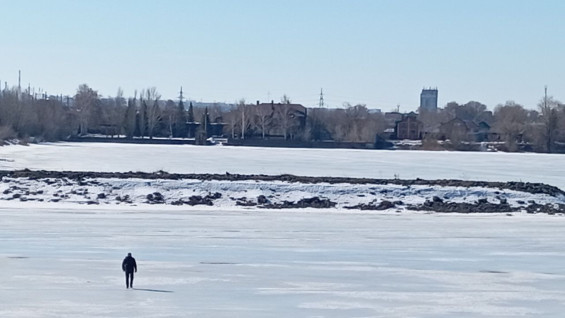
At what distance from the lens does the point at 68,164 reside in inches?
1746

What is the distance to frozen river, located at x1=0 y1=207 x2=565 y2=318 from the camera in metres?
13.5

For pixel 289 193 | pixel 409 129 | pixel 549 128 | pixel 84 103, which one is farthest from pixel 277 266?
pixel 84 103

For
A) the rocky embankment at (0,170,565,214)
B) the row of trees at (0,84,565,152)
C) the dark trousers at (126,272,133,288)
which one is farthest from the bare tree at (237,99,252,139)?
the dark trousers at (126,272,133,288)

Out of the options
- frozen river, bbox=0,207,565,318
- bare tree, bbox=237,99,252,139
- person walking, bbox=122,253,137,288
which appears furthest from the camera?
bare tree, bbox=237,99,252,139

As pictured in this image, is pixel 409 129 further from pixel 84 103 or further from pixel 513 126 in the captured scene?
pixel 84 103

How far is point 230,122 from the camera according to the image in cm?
11256

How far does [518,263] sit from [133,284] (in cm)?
709

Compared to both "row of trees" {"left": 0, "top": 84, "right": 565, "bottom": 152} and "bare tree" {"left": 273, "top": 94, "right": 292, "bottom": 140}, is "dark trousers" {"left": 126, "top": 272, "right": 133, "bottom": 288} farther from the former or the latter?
"bare tree" {"left": 273, "top": 94, "right": 292, "bottom": 140}

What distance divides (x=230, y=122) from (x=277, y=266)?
9590cm

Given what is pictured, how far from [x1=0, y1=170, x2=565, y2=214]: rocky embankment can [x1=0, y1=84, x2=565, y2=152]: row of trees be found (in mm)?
54124

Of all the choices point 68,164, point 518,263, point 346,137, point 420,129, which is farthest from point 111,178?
point 420,129

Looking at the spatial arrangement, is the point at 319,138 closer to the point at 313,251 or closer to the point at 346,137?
the point at 346,137

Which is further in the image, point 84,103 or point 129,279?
point 84,103

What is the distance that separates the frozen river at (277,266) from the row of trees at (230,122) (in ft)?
208
